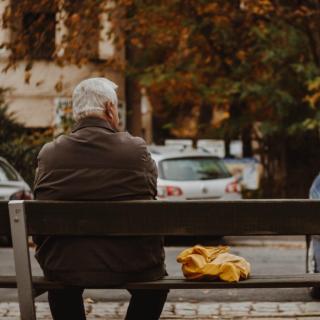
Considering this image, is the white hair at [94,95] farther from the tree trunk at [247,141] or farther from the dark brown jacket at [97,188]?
the tree trunk at [247,141]

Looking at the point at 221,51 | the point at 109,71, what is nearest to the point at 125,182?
the point at 221,51

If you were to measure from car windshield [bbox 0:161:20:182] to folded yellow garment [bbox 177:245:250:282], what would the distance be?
36.3 ft

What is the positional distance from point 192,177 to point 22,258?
1174 cm

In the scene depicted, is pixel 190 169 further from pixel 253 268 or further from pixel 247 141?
pixel 247 141

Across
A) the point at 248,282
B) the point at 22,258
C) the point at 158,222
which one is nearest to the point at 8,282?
the point at 22,258

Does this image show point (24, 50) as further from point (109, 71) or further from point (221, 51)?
point (109, 71)

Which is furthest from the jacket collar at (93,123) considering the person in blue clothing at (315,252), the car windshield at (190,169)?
the car windshield at (190,169)

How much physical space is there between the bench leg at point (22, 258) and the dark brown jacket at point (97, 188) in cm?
17

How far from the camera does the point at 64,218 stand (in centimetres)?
523

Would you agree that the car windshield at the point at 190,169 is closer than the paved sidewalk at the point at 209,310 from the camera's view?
No

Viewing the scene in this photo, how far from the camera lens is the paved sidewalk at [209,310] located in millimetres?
8102

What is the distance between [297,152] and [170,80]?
401cm

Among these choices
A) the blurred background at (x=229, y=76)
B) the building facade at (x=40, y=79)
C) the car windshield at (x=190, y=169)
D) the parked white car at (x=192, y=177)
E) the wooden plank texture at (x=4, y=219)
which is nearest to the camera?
the wooden plank texture at (x=4, y=219)

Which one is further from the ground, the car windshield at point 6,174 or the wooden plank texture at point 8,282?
the wooden plank texture at point 8,282
